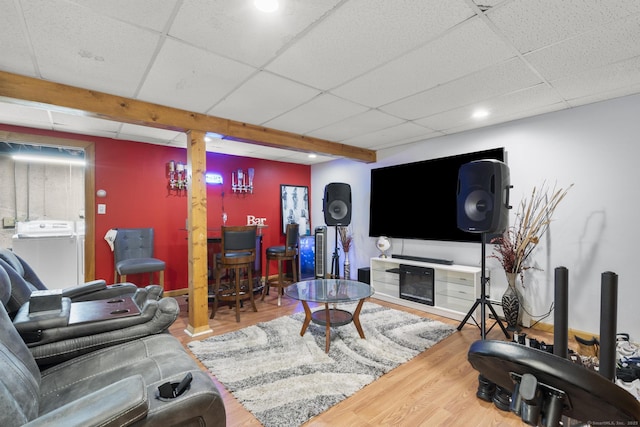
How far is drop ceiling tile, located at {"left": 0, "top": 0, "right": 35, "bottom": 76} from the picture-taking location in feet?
4.84

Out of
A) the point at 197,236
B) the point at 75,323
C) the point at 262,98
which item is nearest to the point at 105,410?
the point at 75,323

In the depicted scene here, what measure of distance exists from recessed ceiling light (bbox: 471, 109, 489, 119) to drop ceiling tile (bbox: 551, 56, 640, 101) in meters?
0.60

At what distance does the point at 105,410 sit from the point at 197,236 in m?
2.25

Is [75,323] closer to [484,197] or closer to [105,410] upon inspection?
[105,410]

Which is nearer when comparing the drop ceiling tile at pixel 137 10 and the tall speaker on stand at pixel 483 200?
the drop ceiling tile at pixel 137 10

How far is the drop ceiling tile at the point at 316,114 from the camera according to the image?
107 inches

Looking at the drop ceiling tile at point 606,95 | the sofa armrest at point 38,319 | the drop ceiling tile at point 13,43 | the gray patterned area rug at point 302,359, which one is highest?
the drop ceiling tile at point 606,95

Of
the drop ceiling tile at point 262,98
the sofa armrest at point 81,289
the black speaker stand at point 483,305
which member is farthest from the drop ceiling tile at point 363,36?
the sofa armrest at point 81,289

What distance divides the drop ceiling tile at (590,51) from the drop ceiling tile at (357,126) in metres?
1.35

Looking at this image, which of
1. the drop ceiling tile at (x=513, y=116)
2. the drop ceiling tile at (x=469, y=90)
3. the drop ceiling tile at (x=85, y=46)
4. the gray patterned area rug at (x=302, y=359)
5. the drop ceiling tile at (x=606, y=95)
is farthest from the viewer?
the drop ceiling tile at (x=513, y=116)

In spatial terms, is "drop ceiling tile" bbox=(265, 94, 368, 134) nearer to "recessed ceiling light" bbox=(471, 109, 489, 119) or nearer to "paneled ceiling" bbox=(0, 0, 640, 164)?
"paneled ceiling" bbox=(0, 0, 640, 164)

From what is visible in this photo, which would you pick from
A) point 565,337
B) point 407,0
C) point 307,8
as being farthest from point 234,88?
point 565,337

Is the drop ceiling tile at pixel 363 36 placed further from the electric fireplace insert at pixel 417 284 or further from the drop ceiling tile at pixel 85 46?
the electric fireplace insert at pixel 417 284

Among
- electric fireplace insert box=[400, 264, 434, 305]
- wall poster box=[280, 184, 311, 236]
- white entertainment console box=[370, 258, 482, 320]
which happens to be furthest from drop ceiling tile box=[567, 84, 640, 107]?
wall poster box=[280, 184, 311, 236]
